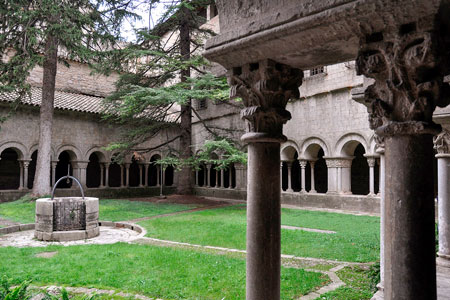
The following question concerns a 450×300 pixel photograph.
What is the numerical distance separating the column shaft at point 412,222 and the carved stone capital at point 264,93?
1.00 metres

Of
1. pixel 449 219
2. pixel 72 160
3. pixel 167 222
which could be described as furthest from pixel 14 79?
pixel 449 219

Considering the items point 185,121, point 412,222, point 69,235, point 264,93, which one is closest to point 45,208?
point 69,235

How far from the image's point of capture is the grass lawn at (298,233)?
22.5 ft

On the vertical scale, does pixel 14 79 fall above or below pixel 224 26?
above

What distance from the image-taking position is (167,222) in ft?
34.2

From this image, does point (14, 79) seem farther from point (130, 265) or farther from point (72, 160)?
point (130, 265)

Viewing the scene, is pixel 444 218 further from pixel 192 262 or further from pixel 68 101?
pixel 68 101

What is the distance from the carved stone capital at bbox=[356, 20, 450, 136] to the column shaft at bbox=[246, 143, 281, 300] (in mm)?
915

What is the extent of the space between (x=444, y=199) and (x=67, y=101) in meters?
16.8

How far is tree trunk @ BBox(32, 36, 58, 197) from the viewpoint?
14.4 m

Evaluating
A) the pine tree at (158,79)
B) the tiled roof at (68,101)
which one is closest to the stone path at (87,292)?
the pine tree at (158,79)

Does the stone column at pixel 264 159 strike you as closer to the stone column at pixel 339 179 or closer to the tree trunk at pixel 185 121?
the stone column at pixel 339 179

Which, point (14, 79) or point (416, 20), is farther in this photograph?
point (14, 79)

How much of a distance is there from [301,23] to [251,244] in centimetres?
161
